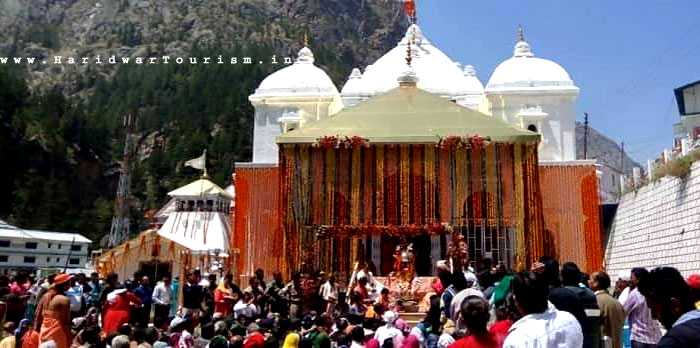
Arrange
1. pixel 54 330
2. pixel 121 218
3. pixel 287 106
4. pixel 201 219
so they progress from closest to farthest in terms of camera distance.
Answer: pixel 54 330, pixel 287 106, pixel 201 219, pixel 121 218

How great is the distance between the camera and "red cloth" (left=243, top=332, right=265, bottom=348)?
670 centimetres

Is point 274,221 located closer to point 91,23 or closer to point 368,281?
point 368,281

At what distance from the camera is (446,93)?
24.2m

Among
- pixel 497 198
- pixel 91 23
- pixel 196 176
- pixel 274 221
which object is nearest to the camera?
pixel 497 198

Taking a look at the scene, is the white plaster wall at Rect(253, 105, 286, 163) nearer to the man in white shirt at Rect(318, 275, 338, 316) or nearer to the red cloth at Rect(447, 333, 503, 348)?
the man in white shirt at Rect(318, 275, 338, 316)

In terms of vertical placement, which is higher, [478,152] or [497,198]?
[478,152]

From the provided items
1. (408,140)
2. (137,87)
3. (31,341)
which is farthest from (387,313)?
(137,87)

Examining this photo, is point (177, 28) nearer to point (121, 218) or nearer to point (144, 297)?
point (121, 218)

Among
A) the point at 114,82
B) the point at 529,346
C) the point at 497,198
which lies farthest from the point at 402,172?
the point at 114,82

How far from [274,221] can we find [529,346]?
18188 millimetres

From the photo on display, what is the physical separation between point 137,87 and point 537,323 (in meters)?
79.8

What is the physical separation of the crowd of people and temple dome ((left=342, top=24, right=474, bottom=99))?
1146cm

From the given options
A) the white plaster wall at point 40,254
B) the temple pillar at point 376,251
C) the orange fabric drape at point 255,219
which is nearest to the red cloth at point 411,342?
the temple pillar at point 376,251

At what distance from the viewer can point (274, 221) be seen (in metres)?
21.6
